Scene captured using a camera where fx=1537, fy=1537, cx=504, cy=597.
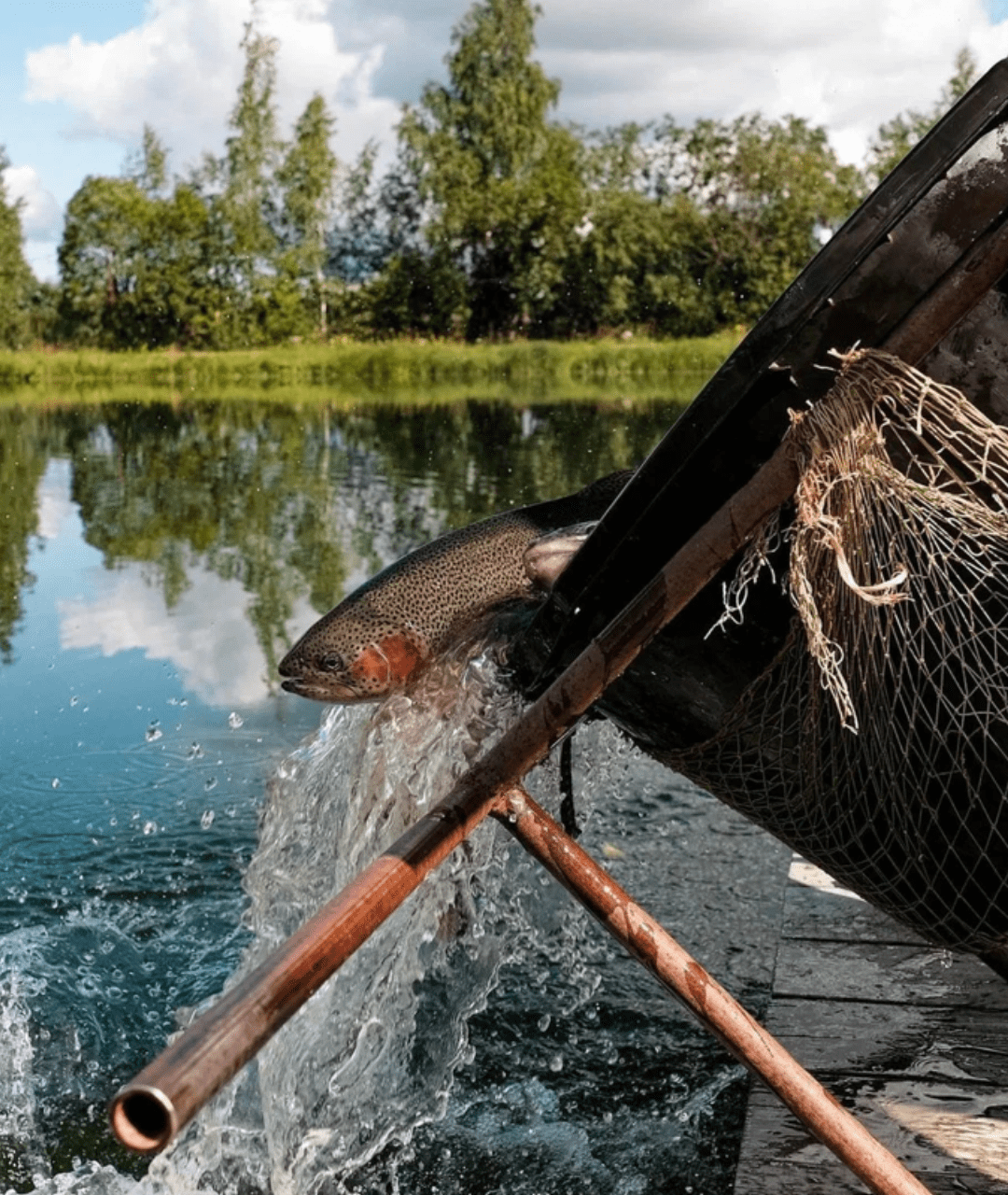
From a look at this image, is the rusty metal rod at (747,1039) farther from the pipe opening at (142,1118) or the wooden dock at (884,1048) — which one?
the pipe opening at (142,1118)

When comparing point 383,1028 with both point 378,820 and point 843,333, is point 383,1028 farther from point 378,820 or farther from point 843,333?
point 843,333

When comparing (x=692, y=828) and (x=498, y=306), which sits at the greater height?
(x=498, y=306)

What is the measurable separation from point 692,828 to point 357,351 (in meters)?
38.9

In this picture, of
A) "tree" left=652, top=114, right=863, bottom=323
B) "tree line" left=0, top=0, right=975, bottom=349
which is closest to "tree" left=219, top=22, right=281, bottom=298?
"tree line" left=0, top=0, right=975, bottom=349

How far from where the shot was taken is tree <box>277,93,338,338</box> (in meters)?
55.4

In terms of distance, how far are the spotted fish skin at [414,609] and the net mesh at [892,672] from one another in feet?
1.61

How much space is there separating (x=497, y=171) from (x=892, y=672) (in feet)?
187

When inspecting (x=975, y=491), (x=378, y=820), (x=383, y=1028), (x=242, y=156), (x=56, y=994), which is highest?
(x=242, y=156)

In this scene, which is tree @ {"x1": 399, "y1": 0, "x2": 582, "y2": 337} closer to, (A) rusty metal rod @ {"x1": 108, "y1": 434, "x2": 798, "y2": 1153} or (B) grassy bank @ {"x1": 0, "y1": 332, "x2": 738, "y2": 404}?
(B) grassy bank @ {"x1": 0, "y1": 332, "x2": 738, "y2": 404}

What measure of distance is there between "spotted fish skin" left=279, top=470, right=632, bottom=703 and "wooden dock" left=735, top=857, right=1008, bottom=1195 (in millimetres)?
1220

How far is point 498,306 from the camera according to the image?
5103 centimetres

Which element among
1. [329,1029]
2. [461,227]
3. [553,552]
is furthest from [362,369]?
[553,552]

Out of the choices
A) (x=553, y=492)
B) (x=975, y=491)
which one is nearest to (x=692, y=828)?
(x=975, y=491)

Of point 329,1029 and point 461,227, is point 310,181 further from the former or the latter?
point 329,1029
